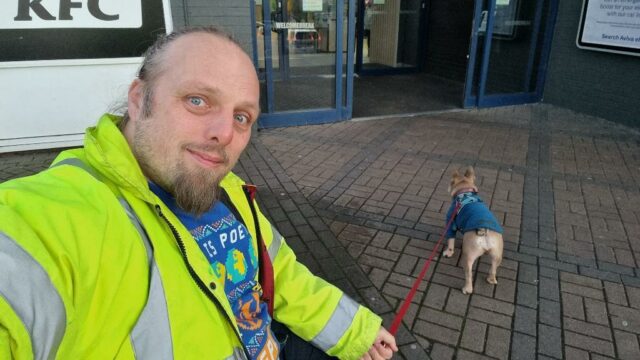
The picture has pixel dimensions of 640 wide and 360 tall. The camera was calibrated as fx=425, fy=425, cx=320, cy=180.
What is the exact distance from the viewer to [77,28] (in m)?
5.05

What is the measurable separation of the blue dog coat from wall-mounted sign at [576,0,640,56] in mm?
5488

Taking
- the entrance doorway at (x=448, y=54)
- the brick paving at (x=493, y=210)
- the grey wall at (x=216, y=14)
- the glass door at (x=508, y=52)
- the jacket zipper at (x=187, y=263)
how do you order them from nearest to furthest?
the jacket zipper at (x=187, y=263) < the brick paving at (x=493, y=210) < the grey wall at (x=216, y=14) < the glass door at (x=508, y=52) < the entrance doorway at (x=448, y=54)

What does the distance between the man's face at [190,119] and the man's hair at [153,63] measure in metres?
0.01

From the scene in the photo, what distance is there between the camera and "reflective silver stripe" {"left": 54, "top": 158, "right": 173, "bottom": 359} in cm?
98

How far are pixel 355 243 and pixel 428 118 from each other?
4.37m

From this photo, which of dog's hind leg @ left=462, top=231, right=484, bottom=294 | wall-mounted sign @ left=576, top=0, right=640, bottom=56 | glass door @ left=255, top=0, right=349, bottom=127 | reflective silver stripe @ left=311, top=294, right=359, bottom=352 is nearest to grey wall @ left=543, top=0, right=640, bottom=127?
wall-mounted sign @ left=576, top=0, right=640, bottom=56

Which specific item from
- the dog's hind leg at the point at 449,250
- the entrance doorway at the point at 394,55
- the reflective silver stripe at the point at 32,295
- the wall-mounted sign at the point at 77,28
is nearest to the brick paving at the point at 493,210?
the dog's hind leg at the point at 449,250

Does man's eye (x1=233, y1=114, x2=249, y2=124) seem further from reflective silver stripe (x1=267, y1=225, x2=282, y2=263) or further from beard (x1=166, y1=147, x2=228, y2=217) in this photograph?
reflective silver stripe (x1=267, y1=225, x2=282, y2=263)

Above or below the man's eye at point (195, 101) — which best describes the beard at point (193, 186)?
below

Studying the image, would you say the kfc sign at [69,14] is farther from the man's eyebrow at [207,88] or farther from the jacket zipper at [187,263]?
the jacket zipper at [187,263]

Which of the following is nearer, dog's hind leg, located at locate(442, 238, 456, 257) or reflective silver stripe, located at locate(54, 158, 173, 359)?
reflective silver stripe, located at locate(54, 158, 173, 359)

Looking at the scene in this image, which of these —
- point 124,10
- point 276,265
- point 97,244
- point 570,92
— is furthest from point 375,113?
point 97,244

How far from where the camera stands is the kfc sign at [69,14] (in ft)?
15.6

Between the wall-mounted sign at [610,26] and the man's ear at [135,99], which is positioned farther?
the wall-mounted sign at [610,26]
